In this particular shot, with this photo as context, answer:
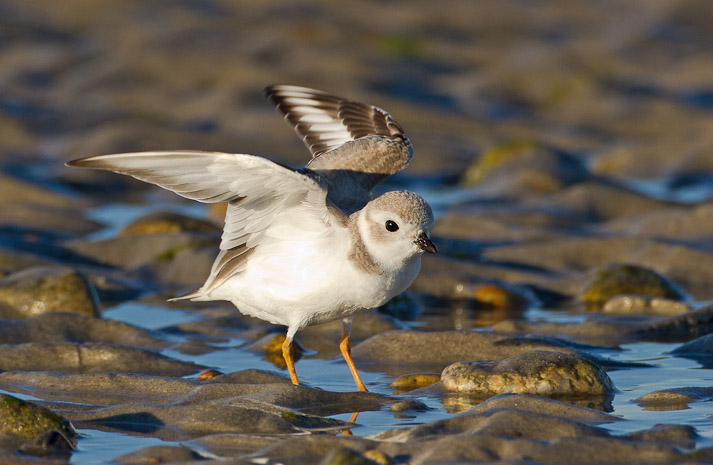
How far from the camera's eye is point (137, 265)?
8773 mm

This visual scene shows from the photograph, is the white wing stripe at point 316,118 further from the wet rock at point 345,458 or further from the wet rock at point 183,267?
the wet rock at point 345,458

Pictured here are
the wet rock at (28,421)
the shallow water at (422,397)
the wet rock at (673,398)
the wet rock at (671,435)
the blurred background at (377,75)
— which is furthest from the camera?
the blurred background at (377,75)

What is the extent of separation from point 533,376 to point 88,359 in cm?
263

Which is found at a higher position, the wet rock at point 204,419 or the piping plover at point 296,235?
the piping plover at point 296,235

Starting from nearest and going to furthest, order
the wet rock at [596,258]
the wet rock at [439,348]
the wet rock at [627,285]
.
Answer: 1. the wet rock at [439,348]
2. the wet rock at [627,285]
3. the wet rock at [596,258]

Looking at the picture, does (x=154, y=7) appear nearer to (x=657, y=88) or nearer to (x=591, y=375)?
(x=657, y=88)

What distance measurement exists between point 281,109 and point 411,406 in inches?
122

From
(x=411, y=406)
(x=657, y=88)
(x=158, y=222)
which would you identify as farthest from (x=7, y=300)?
(x=657, y=88)

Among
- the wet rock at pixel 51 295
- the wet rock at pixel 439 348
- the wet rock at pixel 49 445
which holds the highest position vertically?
the wet rock at pixel 51 295

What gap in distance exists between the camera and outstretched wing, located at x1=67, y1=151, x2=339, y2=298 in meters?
5.23

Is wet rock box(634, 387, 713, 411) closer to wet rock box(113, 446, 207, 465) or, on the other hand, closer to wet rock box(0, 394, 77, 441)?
wet rock box(113, 446, 207, 465)

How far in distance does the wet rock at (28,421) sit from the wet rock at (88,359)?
138 cm

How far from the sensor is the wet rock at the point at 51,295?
725 centimetres

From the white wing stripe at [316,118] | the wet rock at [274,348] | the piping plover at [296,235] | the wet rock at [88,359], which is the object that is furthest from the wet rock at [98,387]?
the white wing stripe at [316,118]
